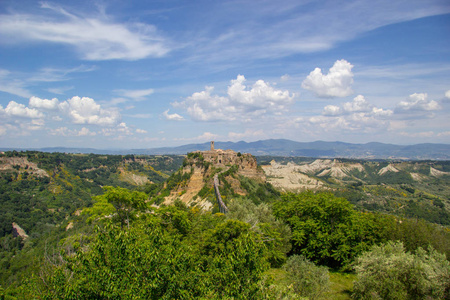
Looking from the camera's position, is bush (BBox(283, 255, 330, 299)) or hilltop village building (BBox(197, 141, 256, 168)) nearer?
bush (BBox(283, 255, 330, 299))

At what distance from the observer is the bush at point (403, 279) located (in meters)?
17.8

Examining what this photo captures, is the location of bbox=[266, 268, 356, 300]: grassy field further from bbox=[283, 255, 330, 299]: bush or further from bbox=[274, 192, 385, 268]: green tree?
bbox=[283, 255, 330, 299]: bush

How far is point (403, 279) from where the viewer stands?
61.5ft

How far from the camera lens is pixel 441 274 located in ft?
60.2

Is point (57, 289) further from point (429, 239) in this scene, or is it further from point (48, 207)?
point (48, 207)

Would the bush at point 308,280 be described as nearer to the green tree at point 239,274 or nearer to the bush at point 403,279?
the bush at point 403,279

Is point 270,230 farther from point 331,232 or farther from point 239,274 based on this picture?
point 239,274

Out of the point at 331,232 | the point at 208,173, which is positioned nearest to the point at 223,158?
the point at 208,173

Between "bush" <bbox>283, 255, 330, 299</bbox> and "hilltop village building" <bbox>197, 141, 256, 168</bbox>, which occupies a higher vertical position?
A: "hilltop village building" <bbox>197, 141, 256, 168</bbox>

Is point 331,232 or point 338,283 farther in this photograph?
point 331,232

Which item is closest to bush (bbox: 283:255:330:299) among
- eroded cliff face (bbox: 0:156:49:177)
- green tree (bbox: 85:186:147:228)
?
green tree (bbox: 85:186:147:228)

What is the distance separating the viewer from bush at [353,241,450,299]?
17.8 metres

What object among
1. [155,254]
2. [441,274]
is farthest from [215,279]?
[441,274]

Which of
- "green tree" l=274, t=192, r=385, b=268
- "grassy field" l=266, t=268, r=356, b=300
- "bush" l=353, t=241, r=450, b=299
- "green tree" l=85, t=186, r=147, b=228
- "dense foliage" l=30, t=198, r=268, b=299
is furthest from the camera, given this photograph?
"green tree" l=274, t=192, r=385, b=268
